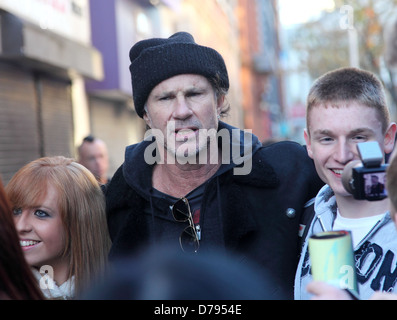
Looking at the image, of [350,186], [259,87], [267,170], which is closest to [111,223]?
[267,170]

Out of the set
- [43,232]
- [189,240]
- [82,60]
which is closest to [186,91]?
[189,240]

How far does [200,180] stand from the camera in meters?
3.00

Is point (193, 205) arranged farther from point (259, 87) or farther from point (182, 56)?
point (259, 87)

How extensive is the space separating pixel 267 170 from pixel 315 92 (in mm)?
453

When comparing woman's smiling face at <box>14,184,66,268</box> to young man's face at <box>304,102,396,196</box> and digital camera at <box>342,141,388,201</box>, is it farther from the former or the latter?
digital camera at <box>342,141,388,201</box>

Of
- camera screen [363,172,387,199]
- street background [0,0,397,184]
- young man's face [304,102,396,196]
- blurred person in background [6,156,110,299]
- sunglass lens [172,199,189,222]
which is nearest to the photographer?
camera screen [363,172,387,199]

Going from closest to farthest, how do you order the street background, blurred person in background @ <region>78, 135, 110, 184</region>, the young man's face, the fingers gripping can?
the fingers gripping can
the young man's face
blurred person in background @ <region>78, 135, 110, 184</region>
the street background

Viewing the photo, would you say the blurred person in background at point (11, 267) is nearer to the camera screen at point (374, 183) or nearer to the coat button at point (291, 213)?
the camera screen at point (374, 183)

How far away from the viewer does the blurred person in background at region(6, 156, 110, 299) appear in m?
2.73

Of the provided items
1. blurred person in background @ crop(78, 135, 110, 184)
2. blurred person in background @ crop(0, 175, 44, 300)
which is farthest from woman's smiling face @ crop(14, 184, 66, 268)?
blurred person in background @ crop(78, 135, 110, 184)

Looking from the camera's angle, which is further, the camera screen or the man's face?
the man's face

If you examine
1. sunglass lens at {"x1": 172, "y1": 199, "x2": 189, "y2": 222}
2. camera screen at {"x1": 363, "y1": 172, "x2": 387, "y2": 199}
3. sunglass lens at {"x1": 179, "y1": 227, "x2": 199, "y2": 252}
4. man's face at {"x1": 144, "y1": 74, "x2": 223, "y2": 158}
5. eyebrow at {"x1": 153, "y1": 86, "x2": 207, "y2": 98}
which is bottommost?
sunglass lens at {"x1": 179, "y1": 227, "x2": 199, "y2": 252}

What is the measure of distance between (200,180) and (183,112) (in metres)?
0.36

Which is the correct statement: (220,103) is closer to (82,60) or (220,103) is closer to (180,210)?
(180,210)
